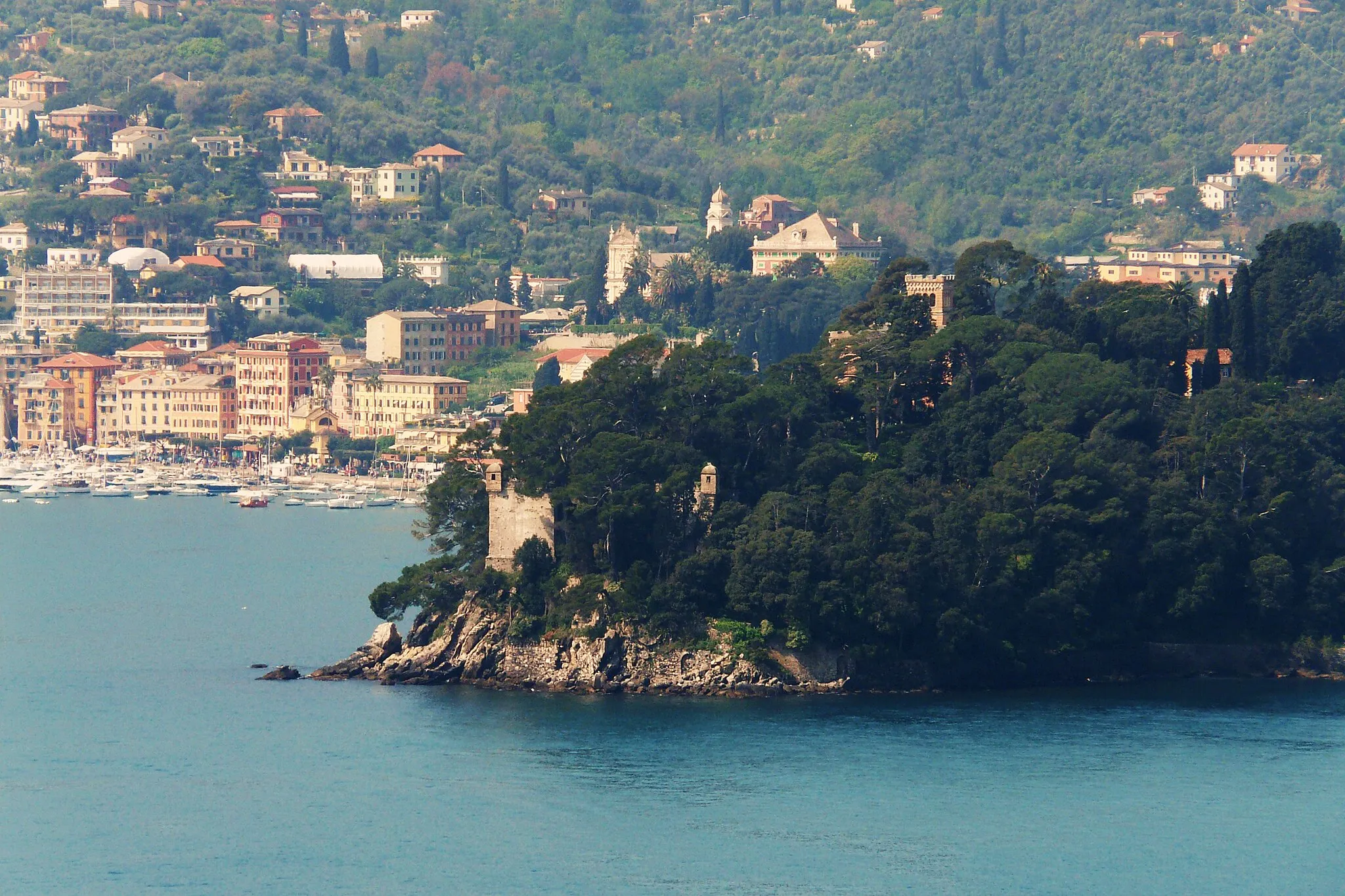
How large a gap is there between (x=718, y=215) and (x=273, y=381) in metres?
34.5

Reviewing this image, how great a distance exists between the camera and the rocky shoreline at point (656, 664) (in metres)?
60.8

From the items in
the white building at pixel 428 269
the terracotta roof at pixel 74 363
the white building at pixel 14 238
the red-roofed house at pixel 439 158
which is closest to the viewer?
the terracotta roof at pixel 74 363

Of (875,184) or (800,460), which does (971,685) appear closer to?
(800,460)

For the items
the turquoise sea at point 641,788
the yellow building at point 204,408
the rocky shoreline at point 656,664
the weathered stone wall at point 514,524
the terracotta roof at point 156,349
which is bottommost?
the turquoise sea at point 641,788

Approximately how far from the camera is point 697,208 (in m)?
178

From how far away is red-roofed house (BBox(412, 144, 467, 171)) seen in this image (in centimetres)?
17350

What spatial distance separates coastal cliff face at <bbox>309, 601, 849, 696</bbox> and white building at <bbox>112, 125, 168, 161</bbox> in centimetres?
10863

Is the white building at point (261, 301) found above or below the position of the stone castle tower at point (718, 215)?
below

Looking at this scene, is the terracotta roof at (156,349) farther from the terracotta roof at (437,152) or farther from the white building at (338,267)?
the terracotta roof at (437,152)

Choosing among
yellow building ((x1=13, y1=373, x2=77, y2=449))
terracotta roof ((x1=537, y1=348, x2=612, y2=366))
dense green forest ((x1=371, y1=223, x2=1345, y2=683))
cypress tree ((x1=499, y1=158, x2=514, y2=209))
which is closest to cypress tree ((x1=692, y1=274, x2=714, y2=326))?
terracotta roof ((x1=537, y1=348, x2=612, y2=366))

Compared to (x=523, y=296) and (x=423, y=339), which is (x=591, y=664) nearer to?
(x=423, y=339)

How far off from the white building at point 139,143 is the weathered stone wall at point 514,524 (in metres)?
108

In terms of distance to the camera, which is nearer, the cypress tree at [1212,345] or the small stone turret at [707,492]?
the small stone turret at [707,492]

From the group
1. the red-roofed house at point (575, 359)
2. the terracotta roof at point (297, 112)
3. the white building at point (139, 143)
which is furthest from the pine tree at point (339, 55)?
the red-roofed house at point (575, 359)
